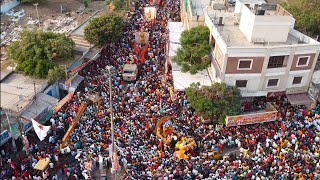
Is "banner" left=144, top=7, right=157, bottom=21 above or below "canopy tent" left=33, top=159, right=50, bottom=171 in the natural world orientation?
above

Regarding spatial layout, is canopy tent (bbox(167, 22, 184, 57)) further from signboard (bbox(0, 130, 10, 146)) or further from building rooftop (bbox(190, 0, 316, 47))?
signboard (bbox(0, 130, 10, 146))

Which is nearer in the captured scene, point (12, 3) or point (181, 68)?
point (181, 68)

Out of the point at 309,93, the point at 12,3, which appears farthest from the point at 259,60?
the point at 12,3

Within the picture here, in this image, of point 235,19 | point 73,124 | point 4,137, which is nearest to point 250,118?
point 235,19

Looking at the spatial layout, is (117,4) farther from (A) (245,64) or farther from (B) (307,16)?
(A) (245,64)

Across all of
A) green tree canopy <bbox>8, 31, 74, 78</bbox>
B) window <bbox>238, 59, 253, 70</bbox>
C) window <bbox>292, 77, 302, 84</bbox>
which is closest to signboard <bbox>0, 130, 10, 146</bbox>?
green tree canopy <bbox>8, 31, 74, 78</bbox>

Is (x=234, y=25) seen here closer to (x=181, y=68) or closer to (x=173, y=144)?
(x=181, y=68)

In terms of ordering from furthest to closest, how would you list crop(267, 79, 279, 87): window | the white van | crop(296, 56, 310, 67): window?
the white van
crop(267, 79, 279, 87): window
crop(296, 56, 310, 67): window
